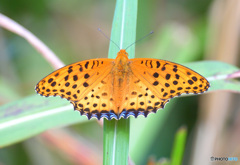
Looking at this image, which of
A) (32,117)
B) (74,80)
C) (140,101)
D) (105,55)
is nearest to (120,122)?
(140,101)

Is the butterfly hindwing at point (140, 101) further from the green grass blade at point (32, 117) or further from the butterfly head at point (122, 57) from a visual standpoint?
the green grass blade at point (32, 117)

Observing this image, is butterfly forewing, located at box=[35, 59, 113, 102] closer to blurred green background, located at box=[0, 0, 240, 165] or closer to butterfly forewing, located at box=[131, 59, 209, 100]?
butterfly forewing, located at box=[131, 59, 209, 100]

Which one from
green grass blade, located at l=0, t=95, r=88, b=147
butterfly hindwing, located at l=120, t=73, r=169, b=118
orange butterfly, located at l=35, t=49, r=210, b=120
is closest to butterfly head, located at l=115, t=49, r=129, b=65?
orange butterfly, located at l=35, t=49, r=210, b=120

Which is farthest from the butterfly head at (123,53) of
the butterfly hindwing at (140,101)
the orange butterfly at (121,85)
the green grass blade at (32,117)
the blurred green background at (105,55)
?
the blurred green background at (105,55)

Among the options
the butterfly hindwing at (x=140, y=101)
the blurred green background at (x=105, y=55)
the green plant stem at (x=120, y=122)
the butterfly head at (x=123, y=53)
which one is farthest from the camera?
the blurred green background at (x=105, y=55)

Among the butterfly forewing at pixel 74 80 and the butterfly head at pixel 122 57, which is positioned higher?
the butterfly head at pixel 122 57
